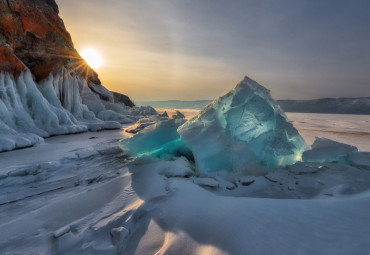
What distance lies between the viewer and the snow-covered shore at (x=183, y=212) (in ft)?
5.09

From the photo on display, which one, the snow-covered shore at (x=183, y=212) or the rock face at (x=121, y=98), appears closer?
the snow-covered shore at (x=183, y=212)

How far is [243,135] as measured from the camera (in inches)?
155

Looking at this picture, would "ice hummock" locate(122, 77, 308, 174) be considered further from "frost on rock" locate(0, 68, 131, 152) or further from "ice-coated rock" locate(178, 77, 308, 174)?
"frost on rock" locate(0, 68, 131, 152)

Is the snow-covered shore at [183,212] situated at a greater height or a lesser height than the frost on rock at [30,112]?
lesser

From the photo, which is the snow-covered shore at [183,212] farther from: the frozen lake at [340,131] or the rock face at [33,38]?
the rock face at [33,38]

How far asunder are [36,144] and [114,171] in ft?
14.2

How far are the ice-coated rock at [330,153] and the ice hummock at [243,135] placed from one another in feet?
1.11

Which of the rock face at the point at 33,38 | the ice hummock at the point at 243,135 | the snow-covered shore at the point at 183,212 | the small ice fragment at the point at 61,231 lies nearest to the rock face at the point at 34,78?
the rock face at the point at 33,38

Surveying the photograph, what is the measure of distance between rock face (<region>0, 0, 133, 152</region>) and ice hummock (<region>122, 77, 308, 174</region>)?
6.04 meters

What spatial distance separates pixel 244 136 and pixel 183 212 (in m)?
2.45

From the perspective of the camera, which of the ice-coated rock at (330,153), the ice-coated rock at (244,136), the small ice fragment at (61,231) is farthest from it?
the ice-coated rock at (244,136)

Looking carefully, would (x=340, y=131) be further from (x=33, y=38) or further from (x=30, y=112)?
(x=33, y=38)

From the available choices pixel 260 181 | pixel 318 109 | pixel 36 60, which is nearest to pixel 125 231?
pixel 260 181

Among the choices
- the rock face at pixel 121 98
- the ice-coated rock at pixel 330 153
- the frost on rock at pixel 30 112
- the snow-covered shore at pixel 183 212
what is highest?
the rock face at pixel 121 98
